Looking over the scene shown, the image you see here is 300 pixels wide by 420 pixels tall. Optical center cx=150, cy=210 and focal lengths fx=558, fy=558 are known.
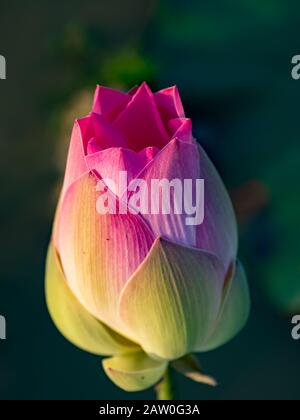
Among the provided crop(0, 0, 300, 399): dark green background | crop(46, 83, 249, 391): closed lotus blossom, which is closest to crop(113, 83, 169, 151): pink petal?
crop(46, 83, 249, 391): closed lotus blossom

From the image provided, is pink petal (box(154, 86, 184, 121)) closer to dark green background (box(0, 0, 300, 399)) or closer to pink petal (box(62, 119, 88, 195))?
pink petal (box(62, 119, 88, 195))

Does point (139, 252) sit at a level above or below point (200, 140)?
below

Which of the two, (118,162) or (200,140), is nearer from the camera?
(118,162)

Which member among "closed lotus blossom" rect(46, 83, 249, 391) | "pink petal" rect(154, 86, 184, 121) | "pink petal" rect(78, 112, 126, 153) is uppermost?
"pink petal" rect(154, 86, 184, 121)

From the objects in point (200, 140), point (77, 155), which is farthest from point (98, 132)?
point (200, 140)

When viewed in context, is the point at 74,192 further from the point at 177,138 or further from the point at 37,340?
the point at 37,340

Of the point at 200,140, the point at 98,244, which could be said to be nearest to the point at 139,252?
the point at 98,244

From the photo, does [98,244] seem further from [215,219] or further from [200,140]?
[200,140]

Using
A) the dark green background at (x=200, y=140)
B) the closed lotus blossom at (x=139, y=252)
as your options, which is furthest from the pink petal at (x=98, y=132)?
the dark green background at (x=200, y=140)
